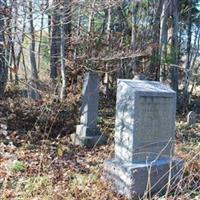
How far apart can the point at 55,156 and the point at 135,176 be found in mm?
2045

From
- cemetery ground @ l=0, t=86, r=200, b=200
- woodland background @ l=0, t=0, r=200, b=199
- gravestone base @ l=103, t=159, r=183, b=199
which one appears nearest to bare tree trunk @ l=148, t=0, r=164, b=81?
woodland background @ l=0, t=0, r=200, b=199

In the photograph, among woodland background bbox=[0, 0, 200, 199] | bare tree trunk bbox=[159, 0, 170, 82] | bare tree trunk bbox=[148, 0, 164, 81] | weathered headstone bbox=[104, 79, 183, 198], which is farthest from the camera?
bare tree trunk bbox=[148, 0, 164, 81]

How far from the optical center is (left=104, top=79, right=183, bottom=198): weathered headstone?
522 centimetres

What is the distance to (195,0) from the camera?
67.6 feet

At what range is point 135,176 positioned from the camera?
520 cm

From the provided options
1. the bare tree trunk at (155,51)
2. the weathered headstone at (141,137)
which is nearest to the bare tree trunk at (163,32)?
the bare tree trunk at (155,51)

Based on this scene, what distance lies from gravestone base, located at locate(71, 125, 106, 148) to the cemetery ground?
215 millimetres

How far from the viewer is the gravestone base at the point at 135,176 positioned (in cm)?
518

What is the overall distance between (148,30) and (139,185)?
1247 centimetres

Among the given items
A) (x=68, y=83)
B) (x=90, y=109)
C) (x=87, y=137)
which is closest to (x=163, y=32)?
(x=68, y=83)

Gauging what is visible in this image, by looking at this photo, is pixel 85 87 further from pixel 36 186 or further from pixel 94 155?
pixel 36 186

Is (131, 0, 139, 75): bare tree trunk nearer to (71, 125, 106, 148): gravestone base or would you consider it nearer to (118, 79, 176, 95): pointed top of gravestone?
(71, 125, 106, 148): gravestone base

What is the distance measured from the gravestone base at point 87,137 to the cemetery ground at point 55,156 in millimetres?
215

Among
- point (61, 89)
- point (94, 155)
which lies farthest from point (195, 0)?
point (94, 155)
